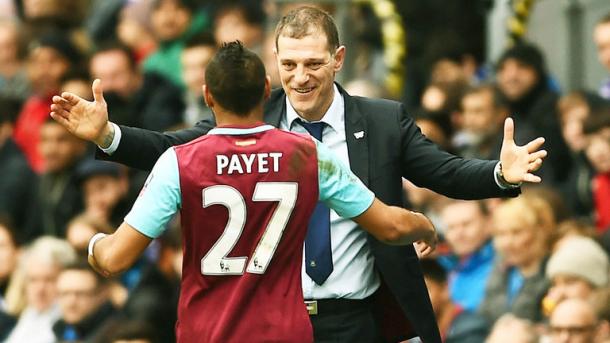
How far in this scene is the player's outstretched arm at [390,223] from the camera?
7.02 m

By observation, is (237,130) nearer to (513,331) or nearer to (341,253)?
(341,253)

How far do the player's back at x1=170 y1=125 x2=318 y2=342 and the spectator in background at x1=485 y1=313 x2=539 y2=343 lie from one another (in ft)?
10.2

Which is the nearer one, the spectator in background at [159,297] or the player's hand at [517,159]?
the player's hand at [517,159]

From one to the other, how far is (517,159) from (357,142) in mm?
752

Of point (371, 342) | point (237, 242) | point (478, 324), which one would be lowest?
point (478, 324)

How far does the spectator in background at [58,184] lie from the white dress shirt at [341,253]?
5.87m

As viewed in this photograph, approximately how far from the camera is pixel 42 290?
40.0ft

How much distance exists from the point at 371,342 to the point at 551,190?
3661mm

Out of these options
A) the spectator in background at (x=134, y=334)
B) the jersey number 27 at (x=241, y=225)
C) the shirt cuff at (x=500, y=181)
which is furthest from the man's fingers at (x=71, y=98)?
the spectator in background at (x=134, y=334)

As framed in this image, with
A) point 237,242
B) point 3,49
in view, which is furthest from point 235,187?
point 3,49

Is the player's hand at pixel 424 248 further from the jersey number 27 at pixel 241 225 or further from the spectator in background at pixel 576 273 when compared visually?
the spectator in background at pixel 576 273

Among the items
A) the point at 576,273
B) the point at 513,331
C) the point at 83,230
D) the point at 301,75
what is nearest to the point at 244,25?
the point at 83,230

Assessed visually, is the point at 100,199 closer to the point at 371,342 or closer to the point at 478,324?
the point at 478,324

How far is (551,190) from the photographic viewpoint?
11148 millimetres
